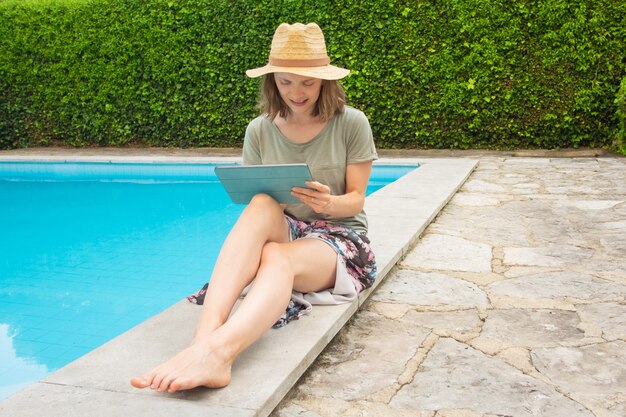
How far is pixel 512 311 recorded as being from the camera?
2.87m

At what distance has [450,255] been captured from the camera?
152 inches

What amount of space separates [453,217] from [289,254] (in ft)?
9.17

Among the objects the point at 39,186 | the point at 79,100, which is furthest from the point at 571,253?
the point at 79,100

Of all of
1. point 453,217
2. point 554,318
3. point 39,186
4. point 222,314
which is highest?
point 222,314

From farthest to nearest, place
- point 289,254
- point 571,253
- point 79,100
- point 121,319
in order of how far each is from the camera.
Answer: point 79,100 < point 571,253 < point 121,319 < point 289,254

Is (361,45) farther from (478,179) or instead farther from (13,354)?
(13,354)

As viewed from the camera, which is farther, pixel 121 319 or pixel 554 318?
pixel 121 319

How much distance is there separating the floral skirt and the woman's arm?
10 centimetres

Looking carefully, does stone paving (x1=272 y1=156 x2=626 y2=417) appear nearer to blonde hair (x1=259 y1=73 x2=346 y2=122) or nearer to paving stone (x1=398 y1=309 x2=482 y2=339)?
paving stone (x1=398 y1=309 x2=482 y2=339)

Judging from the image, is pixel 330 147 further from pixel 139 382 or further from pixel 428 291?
pixel 139 382

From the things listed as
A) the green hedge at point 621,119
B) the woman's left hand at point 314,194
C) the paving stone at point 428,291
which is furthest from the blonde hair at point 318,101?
the green hedge at point 621,119

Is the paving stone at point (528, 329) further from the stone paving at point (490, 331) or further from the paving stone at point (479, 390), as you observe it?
the paving stone at point (479, 390)

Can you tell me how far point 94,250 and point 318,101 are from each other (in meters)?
3.07

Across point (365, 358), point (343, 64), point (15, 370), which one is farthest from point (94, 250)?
point (343, 64)
